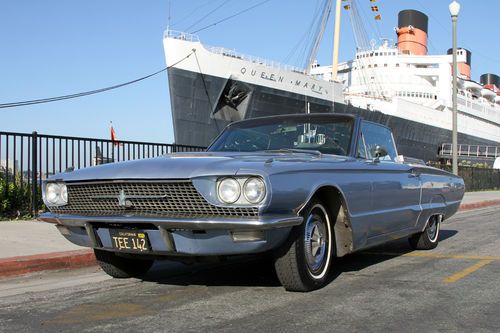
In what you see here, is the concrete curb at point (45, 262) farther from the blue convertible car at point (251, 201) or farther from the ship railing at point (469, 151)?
the ship railing at point (469, 151)

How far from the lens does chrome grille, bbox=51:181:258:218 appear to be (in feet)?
12.7

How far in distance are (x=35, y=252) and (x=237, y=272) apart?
2.52 metres

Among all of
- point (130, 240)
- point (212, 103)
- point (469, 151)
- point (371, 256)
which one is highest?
point (212, 103)

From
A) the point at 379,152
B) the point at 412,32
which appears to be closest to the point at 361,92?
the point at 412,32

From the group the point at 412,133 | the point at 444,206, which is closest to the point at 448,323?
the point at 444,206

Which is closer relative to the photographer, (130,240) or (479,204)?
(130,240)

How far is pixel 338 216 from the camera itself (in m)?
4.79

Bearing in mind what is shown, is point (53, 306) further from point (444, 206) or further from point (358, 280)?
Result: point (444, 206)

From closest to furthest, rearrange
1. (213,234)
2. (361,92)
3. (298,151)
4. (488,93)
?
(213,234)
(298,151)
(361,92)
(488,93)

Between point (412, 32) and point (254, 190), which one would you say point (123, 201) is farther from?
point (412, 32)

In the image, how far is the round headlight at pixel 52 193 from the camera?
4742 millimetres

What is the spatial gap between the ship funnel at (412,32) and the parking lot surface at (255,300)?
48.6 meters

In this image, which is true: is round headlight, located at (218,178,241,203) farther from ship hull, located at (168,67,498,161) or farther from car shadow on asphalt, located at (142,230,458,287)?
ship hull, located at (168,67,498,161)

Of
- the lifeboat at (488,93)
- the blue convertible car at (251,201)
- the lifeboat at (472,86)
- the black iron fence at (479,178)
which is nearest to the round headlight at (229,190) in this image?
the blue convertible car at (251,201)
